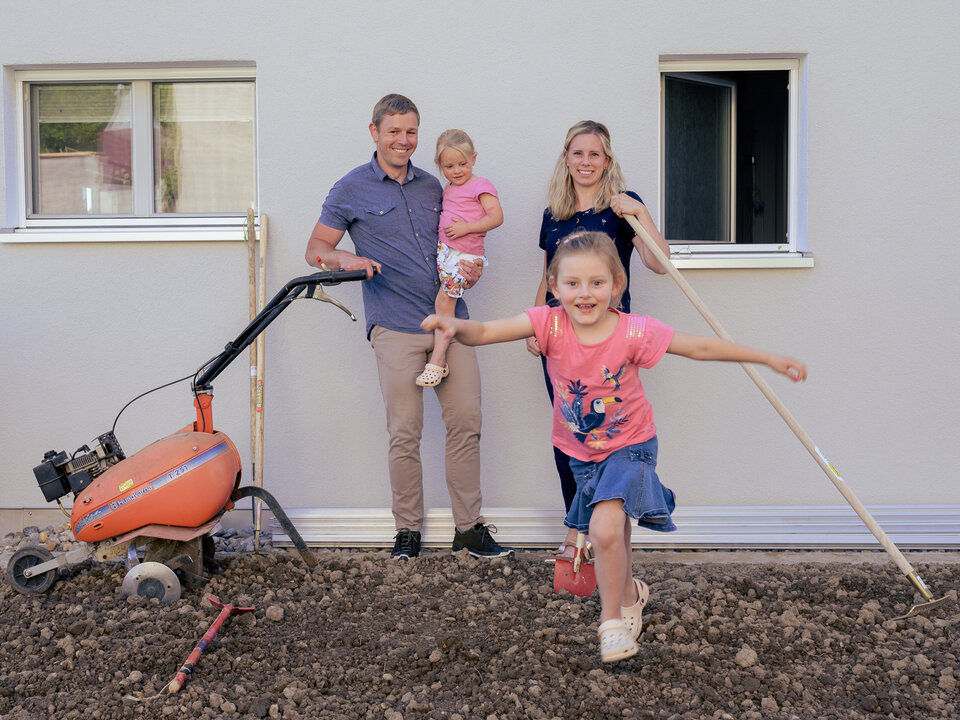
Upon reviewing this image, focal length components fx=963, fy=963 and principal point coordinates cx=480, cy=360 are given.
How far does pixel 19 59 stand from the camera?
495 centimetres

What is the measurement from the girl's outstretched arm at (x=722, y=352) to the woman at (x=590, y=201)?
903 mm

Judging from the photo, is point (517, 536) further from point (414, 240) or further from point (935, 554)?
point (935, 554)

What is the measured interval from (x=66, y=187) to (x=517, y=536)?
3079 millimetres

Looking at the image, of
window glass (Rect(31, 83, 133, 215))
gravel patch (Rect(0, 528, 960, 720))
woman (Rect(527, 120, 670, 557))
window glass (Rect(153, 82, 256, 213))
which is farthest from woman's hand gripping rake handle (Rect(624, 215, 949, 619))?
window glass (Rect(31, 83, 133, 215))

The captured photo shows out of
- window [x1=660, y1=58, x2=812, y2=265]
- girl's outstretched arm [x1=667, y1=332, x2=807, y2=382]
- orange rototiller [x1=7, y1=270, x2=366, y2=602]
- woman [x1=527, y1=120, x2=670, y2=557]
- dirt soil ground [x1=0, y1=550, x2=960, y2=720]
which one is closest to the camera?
dirt soil ground [x1=0, y1=550, x2=960, y2=720]

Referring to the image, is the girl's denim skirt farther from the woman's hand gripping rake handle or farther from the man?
the man

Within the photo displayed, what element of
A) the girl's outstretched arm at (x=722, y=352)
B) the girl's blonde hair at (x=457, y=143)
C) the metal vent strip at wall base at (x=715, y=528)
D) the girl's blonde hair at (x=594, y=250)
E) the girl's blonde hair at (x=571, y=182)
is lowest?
the metal vent strip at wall base at (x=715, y=528)

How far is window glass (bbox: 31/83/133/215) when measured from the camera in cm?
520

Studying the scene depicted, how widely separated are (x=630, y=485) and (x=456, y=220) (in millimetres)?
1702

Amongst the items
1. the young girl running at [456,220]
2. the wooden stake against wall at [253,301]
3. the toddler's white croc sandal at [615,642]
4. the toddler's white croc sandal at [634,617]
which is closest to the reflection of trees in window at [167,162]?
the wooden stake against wall at [253,301]

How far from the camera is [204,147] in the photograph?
5.20m

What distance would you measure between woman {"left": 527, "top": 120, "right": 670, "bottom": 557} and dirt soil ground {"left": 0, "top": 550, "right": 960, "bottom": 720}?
0.65 meters

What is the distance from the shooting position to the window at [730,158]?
4977 millimetres

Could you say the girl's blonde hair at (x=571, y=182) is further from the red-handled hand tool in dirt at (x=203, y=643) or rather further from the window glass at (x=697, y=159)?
the red-handled hand tool in dirt at (x=203, y=643)
